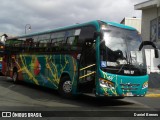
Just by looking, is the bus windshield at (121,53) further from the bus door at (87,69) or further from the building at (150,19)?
the building at (150,19)

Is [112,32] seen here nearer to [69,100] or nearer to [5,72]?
[69,100]

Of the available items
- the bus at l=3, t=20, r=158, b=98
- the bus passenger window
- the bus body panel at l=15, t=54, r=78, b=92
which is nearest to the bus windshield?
the bus at l=3, t=20, r=158, b=98

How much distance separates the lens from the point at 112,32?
13133 millimetres

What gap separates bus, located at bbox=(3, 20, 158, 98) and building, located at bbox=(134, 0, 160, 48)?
45.9 ft

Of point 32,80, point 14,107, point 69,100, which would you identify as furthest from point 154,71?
point 14,107

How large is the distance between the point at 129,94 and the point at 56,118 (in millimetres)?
4079

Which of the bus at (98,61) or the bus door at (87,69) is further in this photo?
the bus door at (87,69)

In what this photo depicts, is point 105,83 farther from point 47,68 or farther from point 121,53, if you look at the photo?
point 47,68

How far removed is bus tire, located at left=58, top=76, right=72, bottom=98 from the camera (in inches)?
569

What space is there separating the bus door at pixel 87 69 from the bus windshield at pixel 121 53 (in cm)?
55

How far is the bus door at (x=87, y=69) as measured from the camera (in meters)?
13.0

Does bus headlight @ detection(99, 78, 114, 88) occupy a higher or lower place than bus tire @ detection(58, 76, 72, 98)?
higher

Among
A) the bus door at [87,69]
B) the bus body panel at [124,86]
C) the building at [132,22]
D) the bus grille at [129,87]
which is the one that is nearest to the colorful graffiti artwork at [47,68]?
the bus door at [87,69]

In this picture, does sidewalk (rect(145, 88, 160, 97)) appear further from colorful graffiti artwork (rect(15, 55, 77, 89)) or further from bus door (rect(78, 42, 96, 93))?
bus door (rect(78, 42, 96, 93))
